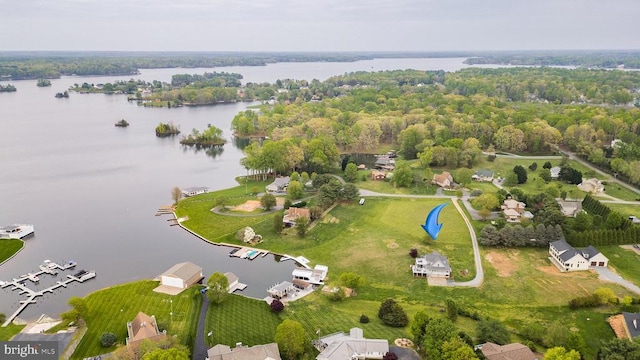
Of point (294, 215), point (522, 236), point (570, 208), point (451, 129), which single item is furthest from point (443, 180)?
point (451, 129)

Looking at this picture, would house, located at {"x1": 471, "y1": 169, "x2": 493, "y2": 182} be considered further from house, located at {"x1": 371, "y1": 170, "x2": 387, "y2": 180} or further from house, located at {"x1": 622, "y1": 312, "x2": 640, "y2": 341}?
house, located at {"x1": 622, "y1": 312, "x2": 640, "y2": 341}

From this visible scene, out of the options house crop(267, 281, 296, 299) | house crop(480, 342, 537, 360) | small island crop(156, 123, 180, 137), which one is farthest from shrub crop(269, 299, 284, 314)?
small island crop(156, 123, 180, 137)

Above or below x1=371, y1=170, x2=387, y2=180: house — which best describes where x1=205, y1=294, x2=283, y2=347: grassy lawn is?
below

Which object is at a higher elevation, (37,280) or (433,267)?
(433,267)

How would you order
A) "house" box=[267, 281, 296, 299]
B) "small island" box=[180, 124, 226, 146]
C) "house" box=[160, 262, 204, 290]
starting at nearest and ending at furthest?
"house" box=[267, 281, 296, 299], "house" box=[160, 262, 204, 290], "small island" box=[180, 124, 226, 146]

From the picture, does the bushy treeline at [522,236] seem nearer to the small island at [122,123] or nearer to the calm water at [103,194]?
the calm water at [103,194]

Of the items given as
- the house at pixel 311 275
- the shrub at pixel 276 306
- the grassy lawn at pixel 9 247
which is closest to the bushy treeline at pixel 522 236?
the house at pixel 311 275

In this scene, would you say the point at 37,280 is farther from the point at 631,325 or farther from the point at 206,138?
the point at 206,138
